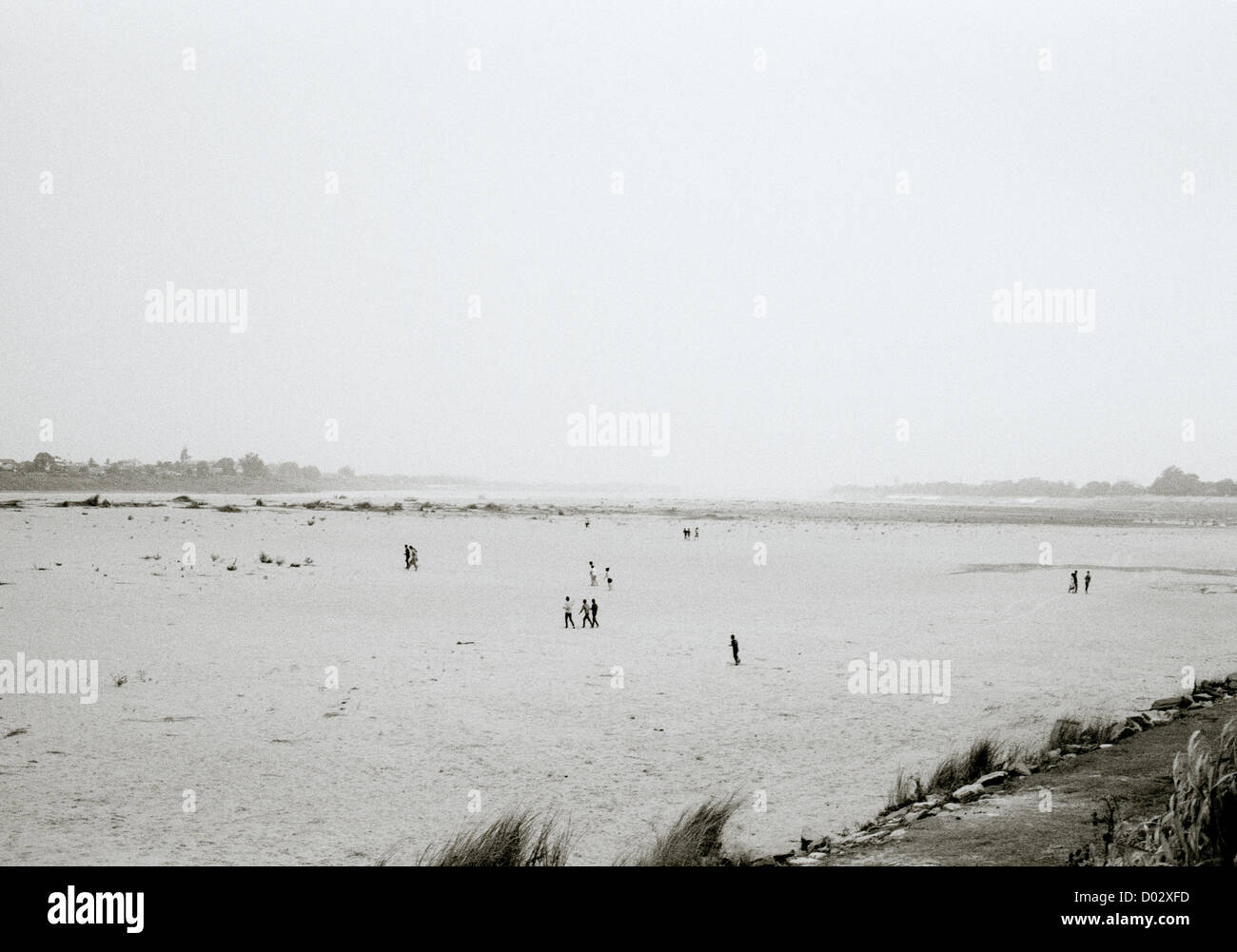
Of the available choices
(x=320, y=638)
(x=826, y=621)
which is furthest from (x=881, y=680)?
(x=320, y=638)

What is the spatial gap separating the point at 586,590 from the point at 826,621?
402 inches

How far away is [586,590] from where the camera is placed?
3152 centimetres

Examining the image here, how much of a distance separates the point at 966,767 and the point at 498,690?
900 cm

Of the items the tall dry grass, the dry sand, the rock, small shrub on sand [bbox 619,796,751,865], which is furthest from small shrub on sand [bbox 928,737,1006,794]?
the tall dry grass

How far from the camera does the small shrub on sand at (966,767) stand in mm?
10359

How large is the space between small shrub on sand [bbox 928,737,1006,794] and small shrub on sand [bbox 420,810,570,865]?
4987 mm

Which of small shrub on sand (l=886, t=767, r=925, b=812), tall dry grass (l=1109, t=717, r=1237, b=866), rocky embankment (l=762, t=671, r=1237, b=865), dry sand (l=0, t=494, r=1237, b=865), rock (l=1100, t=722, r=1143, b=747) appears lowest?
dry sand (l=0, t=494, r=1237, b=865)

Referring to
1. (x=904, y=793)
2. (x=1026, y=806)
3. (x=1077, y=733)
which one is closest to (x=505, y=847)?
(x=904, y=793)

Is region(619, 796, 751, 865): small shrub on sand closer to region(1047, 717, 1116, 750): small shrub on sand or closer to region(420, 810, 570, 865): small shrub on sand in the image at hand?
region(420, 810, 570, 865): small shrub on sand

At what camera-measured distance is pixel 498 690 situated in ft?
53.0

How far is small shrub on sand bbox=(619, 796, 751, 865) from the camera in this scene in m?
7.84
